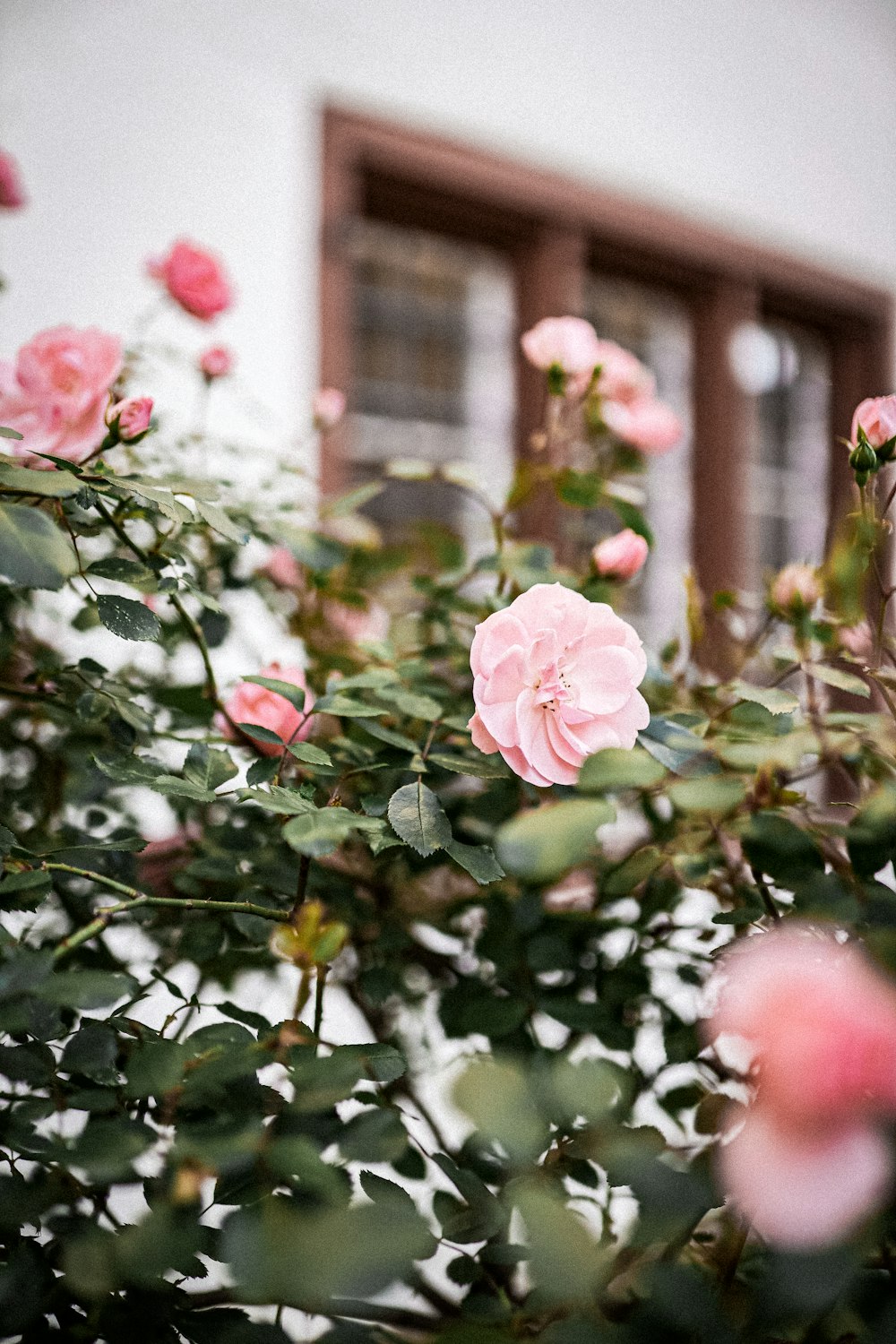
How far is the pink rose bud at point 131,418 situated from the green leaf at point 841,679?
1.17ft

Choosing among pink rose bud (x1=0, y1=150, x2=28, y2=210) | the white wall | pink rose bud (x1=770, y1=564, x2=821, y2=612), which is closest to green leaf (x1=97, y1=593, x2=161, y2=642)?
pink rose bud (x1=770, y1=564, x2=821, y2=612)

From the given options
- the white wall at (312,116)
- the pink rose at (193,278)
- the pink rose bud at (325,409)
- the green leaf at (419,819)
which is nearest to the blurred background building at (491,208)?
the white wall at (312,116)

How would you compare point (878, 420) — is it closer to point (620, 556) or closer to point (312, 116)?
point (620, 556)

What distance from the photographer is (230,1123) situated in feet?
1.00

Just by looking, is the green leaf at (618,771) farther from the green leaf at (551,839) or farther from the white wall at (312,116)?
the white wall at (312,116)

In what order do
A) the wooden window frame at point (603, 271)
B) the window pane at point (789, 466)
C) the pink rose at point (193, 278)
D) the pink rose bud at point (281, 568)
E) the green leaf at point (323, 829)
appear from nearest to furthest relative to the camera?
the green leaf at point (323, 829) → the pink rose bud at point (281, 568) → the pink rose at point (193, 278) → the wooden window frame at point (603, 271) → the window pane at point (789, 466)

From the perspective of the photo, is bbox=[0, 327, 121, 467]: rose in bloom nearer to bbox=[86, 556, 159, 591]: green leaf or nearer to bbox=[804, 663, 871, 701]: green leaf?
bbox=[86, 556, 159, 591]: green leaf

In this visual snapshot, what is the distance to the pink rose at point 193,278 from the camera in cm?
84

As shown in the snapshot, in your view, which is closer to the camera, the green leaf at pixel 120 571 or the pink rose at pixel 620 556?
the green leaf at pixel 120 571

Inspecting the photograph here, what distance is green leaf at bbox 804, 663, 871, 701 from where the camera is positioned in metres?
0.44

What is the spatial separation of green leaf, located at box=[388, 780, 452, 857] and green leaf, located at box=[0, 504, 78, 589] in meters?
0.16

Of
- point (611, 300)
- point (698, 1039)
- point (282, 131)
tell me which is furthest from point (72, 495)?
point (611, 300)

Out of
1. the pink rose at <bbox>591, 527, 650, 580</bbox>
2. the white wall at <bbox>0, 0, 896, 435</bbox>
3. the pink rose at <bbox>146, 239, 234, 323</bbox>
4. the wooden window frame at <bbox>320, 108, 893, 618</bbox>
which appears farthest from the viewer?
the wooden window frame at <bbox>320, 108, 893, 618</bbox>

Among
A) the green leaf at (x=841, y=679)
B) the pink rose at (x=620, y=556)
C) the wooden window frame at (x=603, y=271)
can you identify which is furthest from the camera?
the wooden window frame at (x=603, y=271)
